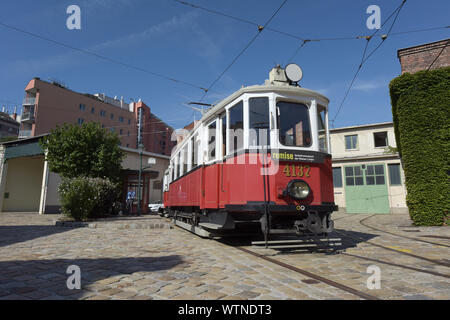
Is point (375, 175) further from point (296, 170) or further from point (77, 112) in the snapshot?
point (77, 112)

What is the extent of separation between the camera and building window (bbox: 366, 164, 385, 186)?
2248 centimetres

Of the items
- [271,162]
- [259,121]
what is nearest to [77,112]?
[259,121]

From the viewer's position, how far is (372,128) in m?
23.8

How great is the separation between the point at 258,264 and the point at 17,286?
120 inches

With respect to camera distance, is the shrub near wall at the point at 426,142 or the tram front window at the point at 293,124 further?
the shrub near wall at the point at 426,142

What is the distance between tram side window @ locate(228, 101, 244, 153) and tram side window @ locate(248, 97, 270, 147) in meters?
0.20

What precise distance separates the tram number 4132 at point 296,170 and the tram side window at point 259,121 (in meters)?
0.61

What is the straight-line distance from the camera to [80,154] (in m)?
18.4

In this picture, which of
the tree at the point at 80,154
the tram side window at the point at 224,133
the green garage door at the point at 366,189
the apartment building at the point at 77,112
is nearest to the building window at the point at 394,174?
the green garage door at the point at 366,189

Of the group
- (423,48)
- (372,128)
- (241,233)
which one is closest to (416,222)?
(241,233)

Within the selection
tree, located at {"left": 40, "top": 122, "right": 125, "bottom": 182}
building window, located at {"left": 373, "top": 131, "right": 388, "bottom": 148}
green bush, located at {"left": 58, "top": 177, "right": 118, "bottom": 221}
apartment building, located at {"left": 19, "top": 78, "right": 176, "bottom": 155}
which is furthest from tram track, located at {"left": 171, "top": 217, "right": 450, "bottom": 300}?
apartment building, located at {"left": 19, "top": 78, "right": 176, "bottom": 155}

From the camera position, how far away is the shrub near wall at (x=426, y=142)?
1017 centimetres

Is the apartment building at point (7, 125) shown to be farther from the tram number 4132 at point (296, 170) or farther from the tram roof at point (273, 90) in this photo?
the tram number 4132 at point (296, 170)
